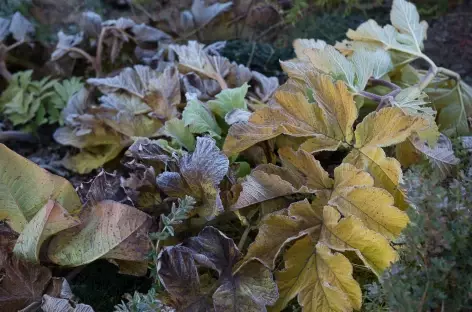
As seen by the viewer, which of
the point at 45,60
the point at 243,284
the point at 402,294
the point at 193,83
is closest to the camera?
the point at 402,294

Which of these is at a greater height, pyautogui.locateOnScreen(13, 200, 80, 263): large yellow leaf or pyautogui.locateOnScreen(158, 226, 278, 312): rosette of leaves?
pyautogui.locateOnScreen(13, 200, 80, 263): large yellow leaf

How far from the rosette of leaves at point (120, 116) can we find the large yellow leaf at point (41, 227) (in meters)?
0.35

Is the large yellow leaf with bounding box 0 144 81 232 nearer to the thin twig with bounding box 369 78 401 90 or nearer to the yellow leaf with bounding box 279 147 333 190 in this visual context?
the yellow leaf with bounding box 279 147 333 190

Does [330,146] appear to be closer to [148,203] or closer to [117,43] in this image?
[148,203]

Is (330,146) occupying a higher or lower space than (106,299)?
higher

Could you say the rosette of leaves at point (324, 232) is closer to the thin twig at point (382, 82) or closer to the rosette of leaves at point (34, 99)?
the thin twig at point (382, 82)

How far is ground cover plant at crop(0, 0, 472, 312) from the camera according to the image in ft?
2.17

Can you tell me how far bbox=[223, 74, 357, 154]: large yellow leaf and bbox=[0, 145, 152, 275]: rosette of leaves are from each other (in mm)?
204

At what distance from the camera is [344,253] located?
71cm

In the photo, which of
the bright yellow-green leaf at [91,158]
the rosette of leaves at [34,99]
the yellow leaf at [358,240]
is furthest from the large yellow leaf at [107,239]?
the rosette of leaves at [34,99]

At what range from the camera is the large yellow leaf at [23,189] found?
76 centimetres

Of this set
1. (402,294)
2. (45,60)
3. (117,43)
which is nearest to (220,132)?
(402,294)

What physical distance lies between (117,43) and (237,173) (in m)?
0.65

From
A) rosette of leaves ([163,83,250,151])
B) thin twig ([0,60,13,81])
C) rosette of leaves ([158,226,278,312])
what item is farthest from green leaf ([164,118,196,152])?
thin twig ([0,60,13,81])
